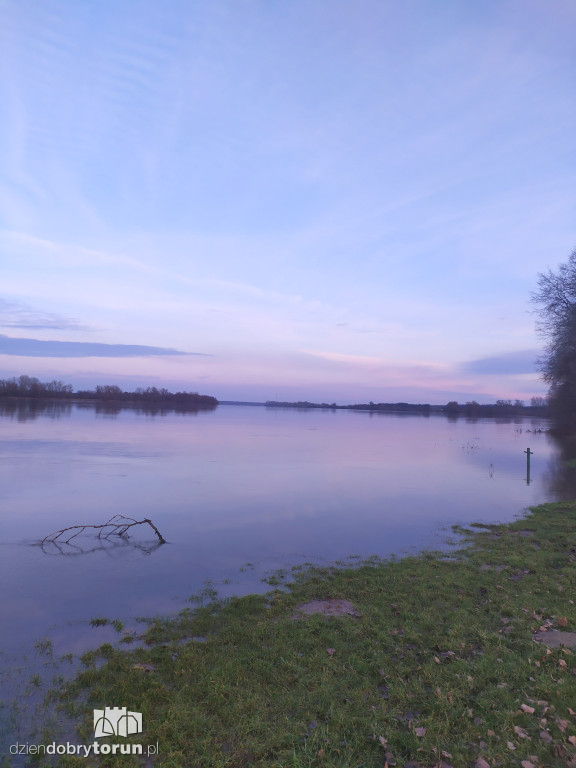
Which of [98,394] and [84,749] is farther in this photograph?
[98,394]

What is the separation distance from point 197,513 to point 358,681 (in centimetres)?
1011

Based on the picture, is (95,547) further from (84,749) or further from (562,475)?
(562,475)

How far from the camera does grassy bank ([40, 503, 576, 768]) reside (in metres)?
→ 4.14

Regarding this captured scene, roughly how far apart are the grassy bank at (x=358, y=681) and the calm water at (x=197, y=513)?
5.16 ft

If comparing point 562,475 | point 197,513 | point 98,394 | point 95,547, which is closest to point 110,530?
point 95,547

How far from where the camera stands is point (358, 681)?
5.30 m

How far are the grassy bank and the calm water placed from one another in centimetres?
157

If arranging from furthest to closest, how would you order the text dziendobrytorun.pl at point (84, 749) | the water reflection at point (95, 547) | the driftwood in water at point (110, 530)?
1. the driftwood in water at point (110, 530)
2. the water reflection at point (95, 547)
3. the text dziendobrytorun.pl at point (84, 749)

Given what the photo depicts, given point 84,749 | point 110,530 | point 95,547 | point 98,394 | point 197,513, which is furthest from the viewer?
point 98,394

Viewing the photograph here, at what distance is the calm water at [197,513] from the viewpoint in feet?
28.2

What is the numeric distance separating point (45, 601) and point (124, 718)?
14.4 feet

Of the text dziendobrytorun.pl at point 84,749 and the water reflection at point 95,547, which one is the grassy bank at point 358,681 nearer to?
the text dziendobrytorun.pl at point 84,749

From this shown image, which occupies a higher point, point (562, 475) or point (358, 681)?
point (358, 681)

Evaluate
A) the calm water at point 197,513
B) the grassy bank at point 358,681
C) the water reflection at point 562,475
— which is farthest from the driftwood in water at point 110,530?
the water reflection at point 562,475
